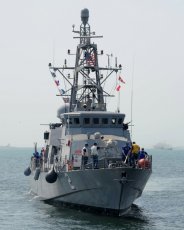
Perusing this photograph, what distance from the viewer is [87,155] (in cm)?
3441

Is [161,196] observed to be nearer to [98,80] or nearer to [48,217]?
[98,80]

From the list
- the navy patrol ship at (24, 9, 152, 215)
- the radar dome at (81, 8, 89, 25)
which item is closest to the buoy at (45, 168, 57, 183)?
the navy patrol ship at (24, 9, 152, 215)

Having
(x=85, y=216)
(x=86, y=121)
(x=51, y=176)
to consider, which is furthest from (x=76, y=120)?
(x=85, y=216)

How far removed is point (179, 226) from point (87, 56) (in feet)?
46.7

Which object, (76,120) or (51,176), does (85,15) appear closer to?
(76,120)

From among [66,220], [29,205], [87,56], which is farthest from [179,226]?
[87,56]

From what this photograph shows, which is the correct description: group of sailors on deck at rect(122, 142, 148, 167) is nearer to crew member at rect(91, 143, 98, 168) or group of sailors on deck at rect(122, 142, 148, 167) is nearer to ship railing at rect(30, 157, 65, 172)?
crew member at rect(91, 143, 98, 168)

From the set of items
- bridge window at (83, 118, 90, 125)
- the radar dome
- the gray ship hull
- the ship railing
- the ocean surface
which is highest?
the radar dome

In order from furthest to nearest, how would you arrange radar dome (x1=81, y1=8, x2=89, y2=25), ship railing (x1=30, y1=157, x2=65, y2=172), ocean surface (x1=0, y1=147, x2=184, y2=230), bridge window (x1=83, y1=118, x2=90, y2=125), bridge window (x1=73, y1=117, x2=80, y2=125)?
radar dome (x1=81, y1=8, x2=89, y2=25) → bridge window (x1=73, y1=117, x2=80, y2=125) → bridge window (x1=83, y1=118, x2=90, y2=125) → ship railing (x1=30, y1=157, x2=65, y2=172) → ocean surface (x1=0, y1=147, x2=184, y2=230)

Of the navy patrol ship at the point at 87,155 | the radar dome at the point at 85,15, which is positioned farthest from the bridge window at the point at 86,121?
the radar dome at the point at 85,15

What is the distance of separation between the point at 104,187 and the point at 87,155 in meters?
2.53

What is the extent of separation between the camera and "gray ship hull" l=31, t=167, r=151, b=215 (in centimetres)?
3209

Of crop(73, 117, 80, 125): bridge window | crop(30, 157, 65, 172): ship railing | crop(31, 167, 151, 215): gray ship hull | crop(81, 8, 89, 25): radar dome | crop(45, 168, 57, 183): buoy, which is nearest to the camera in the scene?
crop(31, 167, 151, 215): gray ship hull

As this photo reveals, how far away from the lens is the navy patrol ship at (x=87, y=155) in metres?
32.7
